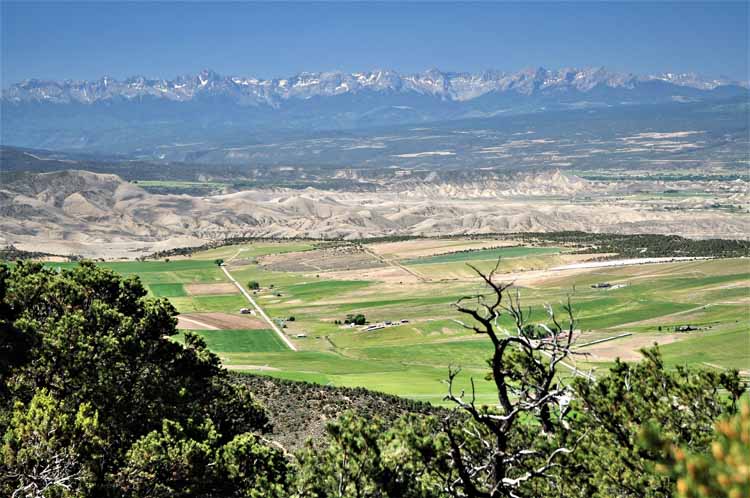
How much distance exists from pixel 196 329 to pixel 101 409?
187 feet

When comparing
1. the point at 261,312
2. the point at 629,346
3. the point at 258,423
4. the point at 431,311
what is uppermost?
the point at 261,312

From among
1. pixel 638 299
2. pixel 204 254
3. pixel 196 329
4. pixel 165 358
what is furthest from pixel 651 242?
pixel 165 358

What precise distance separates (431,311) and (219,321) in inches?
960

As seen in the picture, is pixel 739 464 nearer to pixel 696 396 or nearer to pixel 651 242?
pixel 696 396

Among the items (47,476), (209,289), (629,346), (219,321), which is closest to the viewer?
(47,476)

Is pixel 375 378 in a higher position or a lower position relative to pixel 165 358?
lower

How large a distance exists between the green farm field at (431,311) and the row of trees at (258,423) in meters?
20.3

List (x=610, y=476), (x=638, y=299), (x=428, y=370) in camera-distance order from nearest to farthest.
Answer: (x=610, y=476) → (x=428, y=370) → (x=638, y=299)

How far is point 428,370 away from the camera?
67.6 metres

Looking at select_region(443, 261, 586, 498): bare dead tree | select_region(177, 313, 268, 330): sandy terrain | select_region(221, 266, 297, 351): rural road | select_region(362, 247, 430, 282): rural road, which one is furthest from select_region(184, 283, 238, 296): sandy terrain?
select_region(443, 261, 586, 498): bare dead tree

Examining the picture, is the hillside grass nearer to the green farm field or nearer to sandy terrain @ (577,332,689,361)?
the green farm field

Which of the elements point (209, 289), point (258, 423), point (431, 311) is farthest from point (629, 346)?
point (209, 289)

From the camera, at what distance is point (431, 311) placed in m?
92.7

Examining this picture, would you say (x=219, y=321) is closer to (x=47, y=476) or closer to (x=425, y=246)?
(x=425, y=246)
